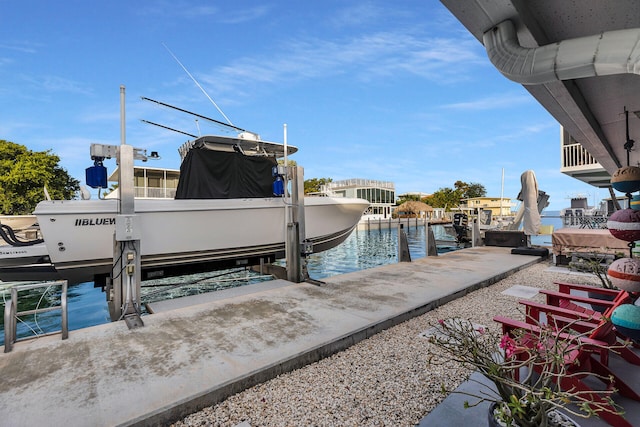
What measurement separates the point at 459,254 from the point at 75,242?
9132 millimetres

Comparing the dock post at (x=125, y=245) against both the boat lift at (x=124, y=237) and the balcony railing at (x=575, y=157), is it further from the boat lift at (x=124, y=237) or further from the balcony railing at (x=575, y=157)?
the balcony railing at (x=575, y=157)

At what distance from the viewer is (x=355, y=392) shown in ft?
7.63

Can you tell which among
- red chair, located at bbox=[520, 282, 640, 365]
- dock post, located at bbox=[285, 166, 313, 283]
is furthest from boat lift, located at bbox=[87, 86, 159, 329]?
red chair, located at bbox=[520, 282, 640, 365]

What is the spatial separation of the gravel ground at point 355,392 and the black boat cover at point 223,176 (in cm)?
462

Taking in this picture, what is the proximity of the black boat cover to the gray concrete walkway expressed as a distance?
2.41 m

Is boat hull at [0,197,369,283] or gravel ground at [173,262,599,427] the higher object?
boat hull at [0,197,369,283]

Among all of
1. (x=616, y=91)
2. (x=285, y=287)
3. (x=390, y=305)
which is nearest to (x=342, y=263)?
(x=285, y=287)

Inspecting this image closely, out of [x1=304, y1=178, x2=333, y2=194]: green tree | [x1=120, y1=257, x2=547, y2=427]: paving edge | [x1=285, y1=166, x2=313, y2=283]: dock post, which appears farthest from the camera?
[x1=304, y1=178, x2=333, y2=194]: green tree

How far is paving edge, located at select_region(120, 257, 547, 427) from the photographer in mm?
2006

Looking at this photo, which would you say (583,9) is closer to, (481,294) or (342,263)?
(481,294)

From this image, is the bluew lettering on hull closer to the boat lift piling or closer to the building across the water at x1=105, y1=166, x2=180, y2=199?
the boat lift piling

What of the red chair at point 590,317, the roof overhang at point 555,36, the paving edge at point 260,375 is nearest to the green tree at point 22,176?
the paving edge at point 260,375

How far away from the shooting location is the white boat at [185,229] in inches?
189

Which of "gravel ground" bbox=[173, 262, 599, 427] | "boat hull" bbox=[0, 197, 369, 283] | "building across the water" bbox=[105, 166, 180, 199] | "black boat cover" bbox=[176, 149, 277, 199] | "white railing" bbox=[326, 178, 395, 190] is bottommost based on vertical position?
"gravel ground" bbox=[173, 262, 599, 427]
